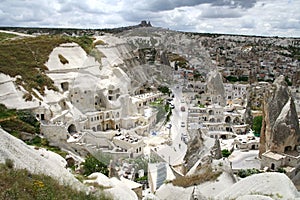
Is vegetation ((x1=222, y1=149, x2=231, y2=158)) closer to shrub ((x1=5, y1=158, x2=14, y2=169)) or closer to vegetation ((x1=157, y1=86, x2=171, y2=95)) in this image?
vegetation ((x1=157, y1=86, x2=171, y2=95))

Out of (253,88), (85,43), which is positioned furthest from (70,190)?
(85,43)

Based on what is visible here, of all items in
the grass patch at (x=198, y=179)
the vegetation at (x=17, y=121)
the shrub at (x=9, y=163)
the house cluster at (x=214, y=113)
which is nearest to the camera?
the shrub at (x=9, y=163)

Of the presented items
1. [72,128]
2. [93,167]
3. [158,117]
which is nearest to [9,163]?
[93,167]

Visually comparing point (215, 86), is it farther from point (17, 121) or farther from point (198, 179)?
point (198, 179)

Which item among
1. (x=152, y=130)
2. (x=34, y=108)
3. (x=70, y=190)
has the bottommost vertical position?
(x=152, y=130)

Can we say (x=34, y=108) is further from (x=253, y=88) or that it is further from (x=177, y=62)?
(x=253, y=88)

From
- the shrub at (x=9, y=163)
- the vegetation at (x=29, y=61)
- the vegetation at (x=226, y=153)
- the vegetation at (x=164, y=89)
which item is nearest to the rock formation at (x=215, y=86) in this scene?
the vegetation at (x=164, y=89)

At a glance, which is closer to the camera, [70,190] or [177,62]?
[70,190]

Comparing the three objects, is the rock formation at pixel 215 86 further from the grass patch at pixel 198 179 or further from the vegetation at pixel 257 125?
the grass patch at pixel 198 179
